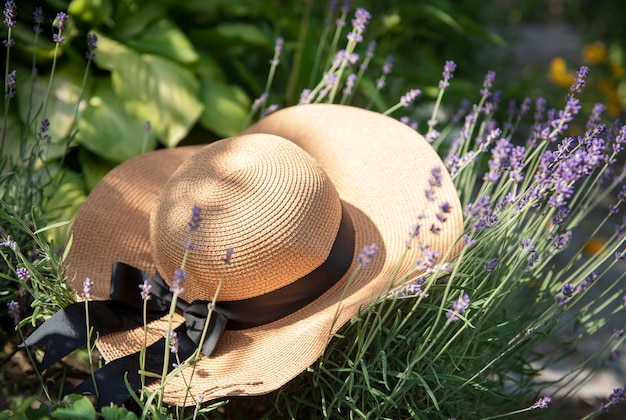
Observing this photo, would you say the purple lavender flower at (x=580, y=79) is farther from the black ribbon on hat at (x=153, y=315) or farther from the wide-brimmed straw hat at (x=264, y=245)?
the black ribbon on hat at (x=153, y=315)

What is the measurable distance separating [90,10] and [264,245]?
175 cm

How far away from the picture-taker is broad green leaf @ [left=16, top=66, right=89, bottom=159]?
2617 mm

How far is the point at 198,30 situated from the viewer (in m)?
3.22

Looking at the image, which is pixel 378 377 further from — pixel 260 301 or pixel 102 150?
pixel 102 150

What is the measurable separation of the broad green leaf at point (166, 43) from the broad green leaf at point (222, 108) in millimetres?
148

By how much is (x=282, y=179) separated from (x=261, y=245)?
0.51ft

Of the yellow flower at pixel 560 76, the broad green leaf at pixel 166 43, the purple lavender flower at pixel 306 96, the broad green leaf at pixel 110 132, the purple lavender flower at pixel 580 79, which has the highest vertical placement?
the purple lavender flower at pixel 580 79

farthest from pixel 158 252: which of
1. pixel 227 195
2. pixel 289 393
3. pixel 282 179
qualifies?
pixel 289 393

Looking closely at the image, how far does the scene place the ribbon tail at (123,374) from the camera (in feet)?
4.62

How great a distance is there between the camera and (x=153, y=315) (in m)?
1.61

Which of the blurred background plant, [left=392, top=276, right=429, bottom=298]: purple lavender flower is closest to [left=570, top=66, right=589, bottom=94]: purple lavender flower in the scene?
[left=392, top=276, right=429, bottom=298]: purple lavender flower

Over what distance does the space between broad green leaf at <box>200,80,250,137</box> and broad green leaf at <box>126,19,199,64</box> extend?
0.15 m

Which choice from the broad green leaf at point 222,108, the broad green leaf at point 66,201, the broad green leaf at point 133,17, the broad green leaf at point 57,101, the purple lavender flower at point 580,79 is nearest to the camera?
the purple lavender flower at point 580,79

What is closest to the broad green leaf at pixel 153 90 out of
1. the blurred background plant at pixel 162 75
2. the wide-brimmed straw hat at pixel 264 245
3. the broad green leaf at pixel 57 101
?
the blurred background plant at pixel 162 75
